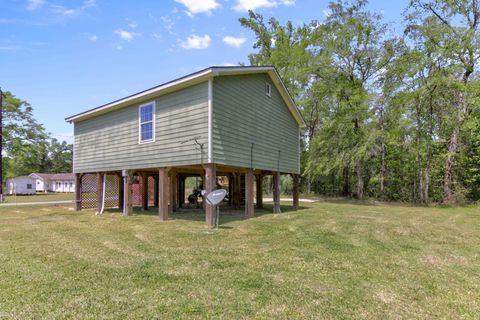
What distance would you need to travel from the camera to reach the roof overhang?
32.0 feet

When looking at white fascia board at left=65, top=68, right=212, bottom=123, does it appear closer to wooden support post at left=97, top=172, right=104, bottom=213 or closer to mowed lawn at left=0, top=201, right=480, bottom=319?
wooden support post at left=97, top=172, right=104, bottom=213

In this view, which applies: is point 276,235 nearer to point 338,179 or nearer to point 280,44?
point 338,179

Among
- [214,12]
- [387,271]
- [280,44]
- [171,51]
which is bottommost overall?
[387,271]

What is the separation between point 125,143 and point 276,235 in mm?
7549

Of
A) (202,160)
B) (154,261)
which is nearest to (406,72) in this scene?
(202,160)

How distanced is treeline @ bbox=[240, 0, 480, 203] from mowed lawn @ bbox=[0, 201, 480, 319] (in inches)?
503

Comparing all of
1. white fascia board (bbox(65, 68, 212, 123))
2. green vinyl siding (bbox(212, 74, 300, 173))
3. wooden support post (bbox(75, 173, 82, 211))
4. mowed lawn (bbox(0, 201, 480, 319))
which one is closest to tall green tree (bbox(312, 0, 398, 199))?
green vinyl siding (bbox(212, 74, 300, 173))

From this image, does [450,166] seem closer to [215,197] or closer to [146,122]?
[215,197]

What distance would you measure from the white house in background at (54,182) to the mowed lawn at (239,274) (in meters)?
49.3

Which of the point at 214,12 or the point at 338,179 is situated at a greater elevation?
the point at 214,12

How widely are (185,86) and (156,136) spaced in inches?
85.7

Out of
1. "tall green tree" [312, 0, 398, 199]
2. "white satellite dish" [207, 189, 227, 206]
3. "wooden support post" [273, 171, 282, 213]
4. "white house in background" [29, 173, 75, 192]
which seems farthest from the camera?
"white house in background" [29, 173, 75, 192]

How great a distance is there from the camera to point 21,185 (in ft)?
142

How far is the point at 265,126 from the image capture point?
12859 millimetres
